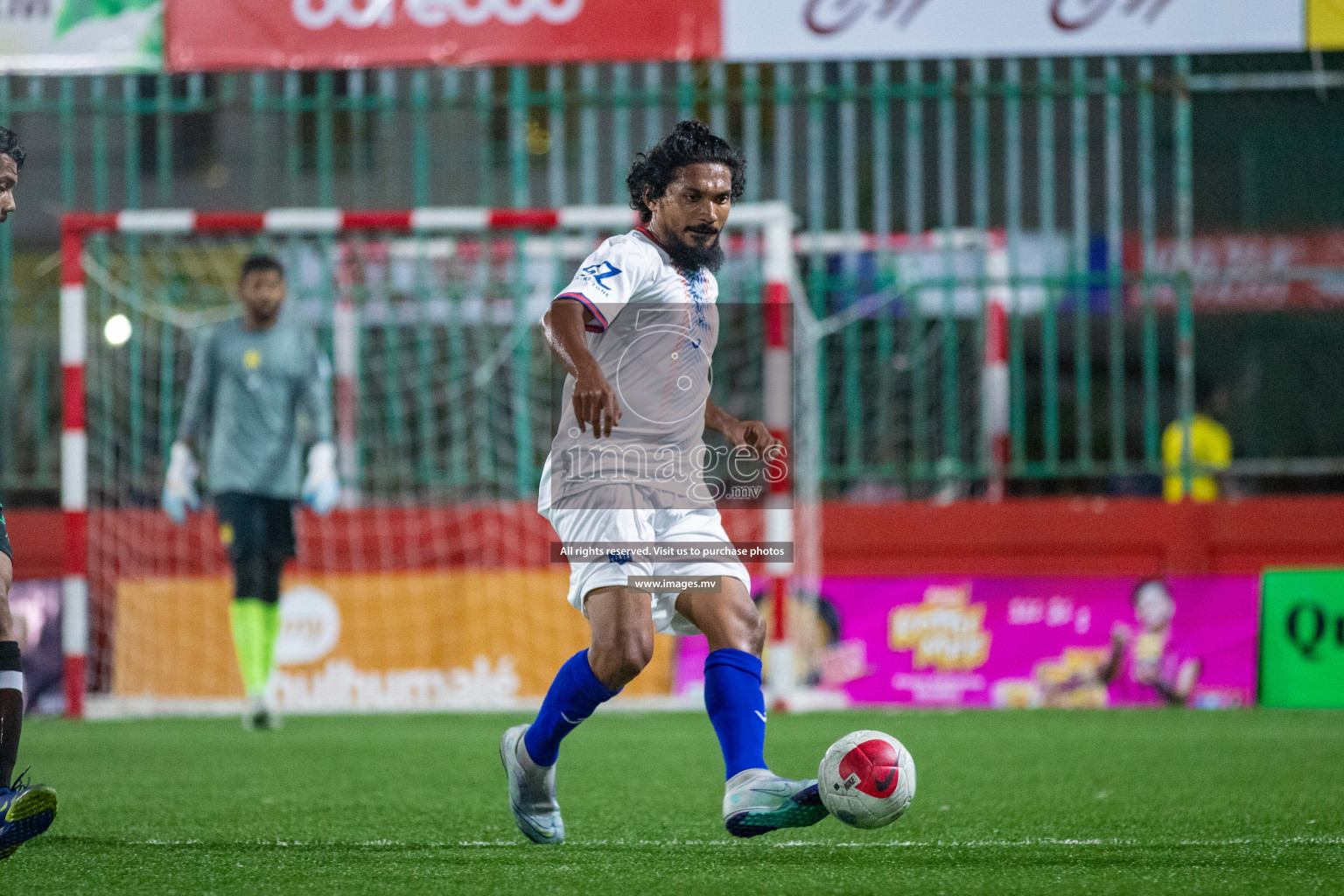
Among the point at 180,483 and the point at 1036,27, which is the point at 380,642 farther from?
the point at 1036,27

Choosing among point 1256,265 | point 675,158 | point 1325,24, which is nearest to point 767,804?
point 675,158

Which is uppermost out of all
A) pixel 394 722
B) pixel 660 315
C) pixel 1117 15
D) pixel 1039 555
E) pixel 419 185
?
pixel 1117 15

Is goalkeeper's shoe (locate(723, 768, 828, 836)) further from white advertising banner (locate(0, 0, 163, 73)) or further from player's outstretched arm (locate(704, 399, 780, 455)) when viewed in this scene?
white advertising banner (locate(0, 0, 163, 73))

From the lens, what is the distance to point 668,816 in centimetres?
455

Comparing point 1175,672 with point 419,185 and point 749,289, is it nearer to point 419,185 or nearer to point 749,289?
point 749,289

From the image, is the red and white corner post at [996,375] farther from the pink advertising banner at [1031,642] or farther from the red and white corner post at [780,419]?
the red and white corner post at [780,419]

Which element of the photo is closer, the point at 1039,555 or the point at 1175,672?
the point at 1175,672

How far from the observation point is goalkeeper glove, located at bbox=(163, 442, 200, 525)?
763 cm

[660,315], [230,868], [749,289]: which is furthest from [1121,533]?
[230,868]

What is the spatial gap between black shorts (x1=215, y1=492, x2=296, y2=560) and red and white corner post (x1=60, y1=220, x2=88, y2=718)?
1.05 m

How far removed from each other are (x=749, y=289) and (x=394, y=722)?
12.5 ft

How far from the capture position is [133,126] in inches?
397

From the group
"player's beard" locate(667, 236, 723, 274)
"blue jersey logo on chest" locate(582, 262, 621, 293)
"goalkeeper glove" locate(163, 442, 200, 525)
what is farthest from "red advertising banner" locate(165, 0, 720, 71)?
"blue jersey logo on chest" locate(582, 262, 621, 293)

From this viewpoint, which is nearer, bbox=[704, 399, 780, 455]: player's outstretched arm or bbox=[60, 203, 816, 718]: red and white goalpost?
bbox=[704, 399, 780, 455]: player's outstretched arm
